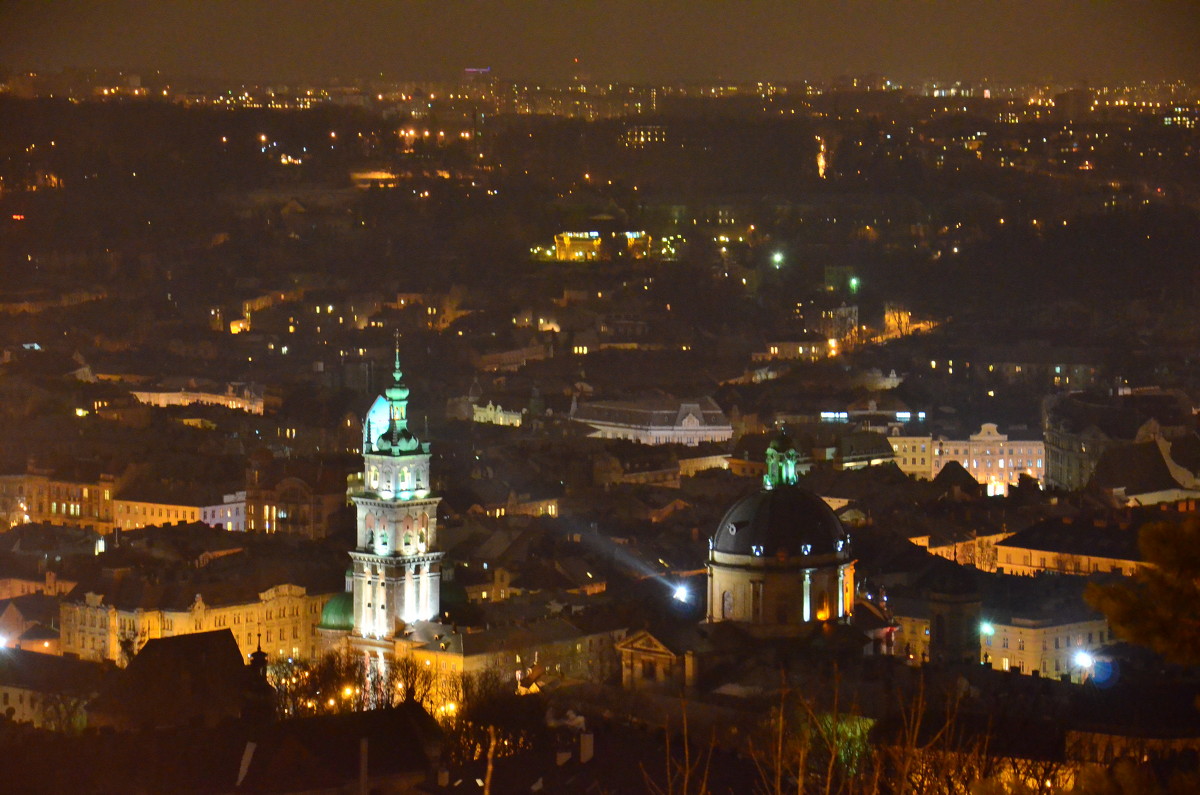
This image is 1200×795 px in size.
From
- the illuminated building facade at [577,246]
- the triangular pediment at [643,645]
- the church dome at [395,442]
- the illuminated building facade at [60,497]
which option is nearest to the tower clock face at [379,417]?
the church dome at [395,442]

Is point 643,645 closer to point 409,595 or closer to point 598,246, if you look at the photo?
point 409,595

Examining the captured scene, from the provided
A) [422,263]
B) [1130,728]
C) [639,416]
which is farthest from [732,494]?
[422,263]

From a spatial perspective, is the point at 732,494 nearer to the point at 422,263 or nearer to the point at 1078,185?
the point at 422,263

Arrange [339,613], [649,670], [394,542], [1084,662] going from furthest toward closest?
[339,613] < [394,542] < [1084,662] < [649,670]

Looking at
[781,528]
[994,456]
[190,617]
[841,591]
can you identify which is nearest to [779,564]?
[781,528]

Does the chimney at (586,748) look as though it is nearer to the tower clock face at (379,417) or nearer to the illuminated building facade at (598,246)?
the tower clock face at (379,417)

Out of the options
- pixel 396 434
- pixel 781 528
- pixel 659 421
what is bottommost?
pixel 781 528

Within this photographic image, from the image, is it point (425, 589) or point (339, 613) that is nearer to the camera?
point (425, 589)
